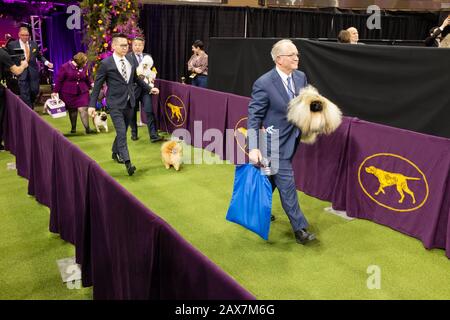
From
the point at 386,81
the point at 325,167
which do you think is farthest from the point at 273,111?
the point at 386,81

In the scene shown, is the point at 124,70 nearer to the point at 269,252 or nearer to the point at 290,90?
the point at 290,90

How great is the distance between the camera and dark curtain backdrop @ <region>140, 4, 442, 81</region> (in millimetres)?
12899

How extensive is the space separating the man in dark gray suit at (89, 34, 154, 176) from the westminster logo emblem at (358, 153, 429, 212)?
3201mm

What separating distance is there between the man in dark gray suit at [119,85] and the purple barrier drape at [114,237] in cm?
136

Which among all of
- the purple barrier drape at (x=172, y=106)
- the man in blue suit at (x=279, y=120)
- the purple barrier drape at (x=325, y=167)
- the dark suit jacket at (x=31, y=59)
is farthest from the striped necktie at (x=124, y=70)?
the dark suit jacket at (x=31, y=59)

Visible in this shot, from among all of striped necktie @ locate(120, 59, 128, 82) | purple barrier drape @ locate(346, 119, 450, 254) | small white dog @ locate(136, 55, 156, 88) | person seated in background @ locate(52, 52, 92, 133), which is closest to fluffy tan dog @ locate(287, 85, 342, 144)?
purple barrier drape @ locate(346, 119, 450, 254)

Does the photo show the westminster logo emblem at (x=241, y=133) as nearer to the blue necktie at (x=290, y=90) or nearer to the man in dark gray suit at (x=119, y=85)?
the man in dark gray suit at (x=119, y=85)

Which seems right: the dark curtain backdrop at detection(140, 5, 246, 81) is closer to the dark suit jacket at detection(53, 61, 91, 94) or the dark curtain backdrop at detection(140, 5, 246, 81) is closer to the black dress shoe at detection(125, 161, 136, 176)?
the dark suit jacket at detection(53, 61, 91, 94)

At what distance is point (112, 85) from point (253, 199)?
3079 mm

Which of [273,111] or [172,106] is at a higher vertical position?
[273,111]

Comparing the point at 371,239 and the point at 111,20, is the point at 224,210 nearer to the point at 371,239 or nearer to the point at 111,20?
the point at 371,239

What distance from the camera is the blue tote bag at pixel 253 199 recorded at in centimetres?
370

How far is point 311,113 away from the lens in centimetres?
359
